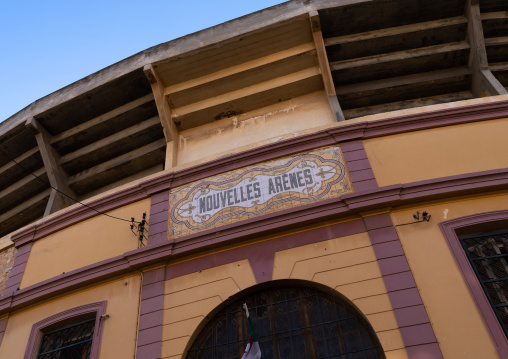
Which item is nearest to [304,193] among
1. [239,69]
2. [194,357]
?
[194,357]

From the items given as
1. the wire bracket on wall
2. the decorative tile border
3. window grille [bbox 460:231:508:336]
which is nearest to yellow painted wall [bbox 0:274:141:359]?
the wire bracket on wall

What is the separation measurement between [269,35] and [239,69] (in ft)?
2.89

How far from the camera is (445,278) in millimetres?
5758

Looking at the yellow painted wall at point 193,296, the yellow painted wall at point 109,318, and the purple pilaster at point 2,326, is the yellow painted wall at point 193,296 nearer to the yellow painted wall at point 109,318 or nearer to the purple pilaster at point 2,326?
the yellow painted wall at point 109,318

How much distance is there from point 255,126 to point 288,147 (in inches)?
77.8

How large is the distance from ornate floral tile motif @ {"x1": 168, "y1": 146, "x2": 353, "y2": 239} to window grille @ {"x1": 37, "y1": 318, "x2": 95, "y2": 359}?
1.93 metres

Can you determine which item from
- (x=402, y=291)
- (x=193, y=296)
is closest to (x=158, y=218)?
(x=193, y=296)

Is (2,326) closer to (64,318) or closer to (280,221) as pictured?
(64,318)

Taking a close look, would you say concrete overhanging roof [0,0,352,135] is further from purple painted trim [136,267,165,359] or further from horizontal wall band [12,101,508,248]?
purple painted trim [136,267,165,359]

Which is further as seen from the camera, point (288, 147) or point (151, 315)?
point (288, 147)

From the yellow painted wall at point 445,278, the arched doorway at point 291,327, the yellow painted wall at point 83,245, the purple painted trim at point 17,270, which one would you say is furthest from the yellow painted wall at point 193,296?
the purple painted trim at point 17,270

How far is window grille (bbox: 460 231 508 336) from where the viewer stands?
5.68 metres

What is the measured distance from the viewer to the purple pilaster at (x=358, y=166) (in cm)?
686

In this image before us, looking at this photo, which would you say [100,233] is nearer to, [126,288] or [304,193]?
[126,288]
